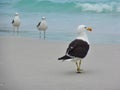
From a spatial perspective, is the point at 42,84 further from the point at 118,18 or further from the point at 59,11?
the point at 59,11

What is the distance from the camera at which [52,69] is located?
12.6ft

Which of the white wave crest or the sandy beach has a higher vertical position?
the sandy beach

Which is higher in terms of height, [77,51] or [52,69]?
[77,51]

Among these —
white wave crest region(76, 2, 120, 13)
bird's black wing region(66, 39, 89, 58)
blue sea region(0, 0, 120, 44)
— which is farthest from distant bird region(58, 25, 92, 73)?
white wave crest region(76, 2, 120, 13)

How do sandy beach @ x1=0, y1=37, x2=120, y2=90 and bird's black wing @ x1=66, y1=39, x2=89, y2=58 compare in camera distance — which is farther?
bird's black wing @ x1=66, y1=39, x2=89, y2=58

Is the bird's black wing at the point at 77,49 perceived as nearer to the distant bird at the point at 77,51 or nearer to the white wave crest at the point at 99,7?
the distant bird at the point at 77,51

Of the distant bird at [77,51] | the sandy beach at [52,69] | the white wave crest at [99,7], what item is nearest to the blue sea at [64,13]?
the white wave crest at [99,7]

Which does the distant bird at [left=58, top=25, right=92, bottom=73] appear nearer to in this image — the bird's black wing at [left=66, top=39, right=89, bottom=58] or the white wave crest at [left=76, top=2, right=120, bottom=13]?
the bird's black wing at [left=66, top=39, right=89, bottom=58]

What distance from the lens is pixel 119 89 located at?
3057mm

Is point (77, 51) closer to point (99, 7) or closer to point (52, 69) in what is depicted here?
point (52, 69)

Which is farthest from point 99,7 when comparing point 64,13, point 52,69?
point 52,69

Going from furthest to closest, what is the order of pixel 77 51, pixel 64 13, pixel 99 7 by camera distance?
pixel 99 7
pixel 64 13
pixel 77 51

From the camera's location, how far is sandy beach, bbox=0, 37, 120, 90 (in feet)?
10.4

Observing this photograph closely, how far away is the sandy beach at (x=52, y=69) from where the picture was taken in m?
3.17
